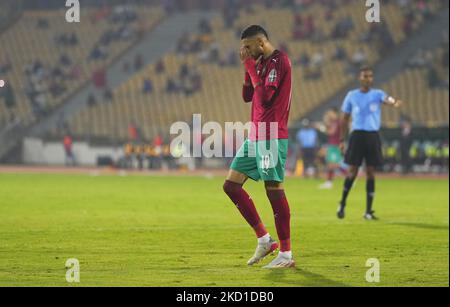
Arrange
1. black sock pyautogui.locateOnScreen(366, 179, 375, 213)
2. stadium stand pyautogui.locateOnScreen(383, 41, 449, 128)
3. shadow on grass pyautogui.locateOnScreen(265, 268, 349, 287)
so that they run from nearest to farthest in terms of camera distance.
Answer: shadow on grass pyautogui.locateOnScreen(265, 268, 349, 287)
black sock pyautogui.locateOnScreen(366, 179, 375, 213)
stadium stand pyautogui.locateOnScreen(383, 41, 449, 128)

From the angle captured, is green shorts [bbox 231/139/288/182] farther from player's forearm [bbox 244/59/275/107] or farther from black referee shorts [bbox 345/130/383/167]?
black referee shorts [bbox 345/130/383/167]

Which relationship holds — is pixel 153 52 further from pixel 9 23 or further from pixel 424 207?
pixel 424 207

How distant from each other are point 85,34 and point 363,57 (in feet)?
54.3

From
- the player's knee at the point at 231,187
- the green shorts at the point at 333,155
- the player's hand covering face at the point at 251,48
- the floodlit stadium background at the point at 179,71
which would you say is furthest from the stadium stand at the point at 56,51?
the player's hand covering face at the point at 251,48

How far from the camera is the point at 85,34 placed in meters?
56.7

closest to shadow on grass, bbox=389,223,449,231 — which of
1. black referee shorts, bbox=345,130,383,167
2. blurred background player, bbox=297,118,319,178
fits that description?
black referee shorts, bbox=345,130,383,167

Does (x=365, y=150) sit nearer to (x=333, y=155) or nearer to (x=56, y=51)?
(x=333, y=155)

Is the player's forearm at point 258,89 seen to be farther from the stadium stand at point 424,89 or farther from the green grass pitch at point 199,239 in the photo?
the stadium stand at point 424,89

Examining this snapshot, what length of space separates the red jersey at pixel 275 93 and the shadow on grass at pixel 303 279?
4.99ft

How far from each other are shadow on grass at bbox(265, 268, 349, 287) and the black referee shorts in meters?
7.36

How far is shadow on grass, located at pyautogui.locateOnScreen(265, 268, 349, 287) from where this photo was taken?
10.4 meters

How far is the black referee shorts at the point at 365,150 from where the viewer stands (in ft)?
61.4

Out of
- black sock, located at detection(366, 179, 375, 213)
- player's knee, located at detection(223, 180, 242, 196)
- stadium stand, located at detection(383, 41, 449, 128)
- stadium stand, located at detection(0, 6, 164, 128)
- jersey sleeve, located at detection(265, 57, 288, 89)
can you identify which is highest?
stadium stand, located at detection(0, 6, 164, 128)

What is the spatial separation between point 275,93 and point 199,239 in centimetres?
369
